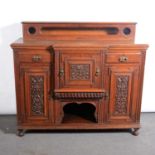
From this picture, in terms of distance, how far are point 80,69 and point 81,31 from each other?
0.44 m

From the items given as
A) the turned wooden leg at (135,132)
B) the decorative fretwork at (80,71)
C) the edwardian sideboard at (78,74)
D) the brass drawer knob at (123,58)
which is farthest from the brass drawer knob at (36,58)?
the turned wooden leg at (135,132)

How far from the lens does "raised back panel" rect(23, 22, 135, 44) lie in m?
2.20

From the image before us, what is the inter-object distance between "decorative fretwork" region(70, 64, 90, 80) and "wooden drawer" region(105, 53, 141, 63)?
19cm

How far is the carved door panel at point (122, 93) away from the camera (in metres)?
2.07

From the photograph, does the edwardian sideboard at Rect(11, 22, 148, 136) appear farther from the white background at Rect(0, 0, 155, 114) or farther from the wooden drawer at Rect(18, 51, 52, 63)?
the white background at Rect(0, 0, 155, 114)

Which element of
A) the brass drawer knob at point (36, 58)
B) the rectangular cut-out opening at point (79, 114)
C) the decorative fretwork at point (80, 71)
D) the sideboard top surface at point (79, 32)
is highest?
the sideboard top surface at point (79, 32)

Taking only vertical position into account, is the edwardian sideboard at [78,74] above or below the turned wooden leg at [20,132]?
above

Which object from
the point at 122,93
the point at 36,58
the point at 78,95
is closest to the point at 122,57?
the point at 122,93

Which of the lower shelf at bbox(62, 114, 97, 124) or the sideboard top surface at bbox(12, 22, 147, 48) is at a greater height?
the sideboard top surface at bbox(12, 22, 147, 48)

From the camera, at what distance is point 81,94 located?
6.78 feet

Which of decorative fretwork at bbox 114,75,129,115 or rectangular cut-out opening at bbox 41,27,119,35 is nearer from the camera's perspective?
decorative fretwork at bbox 114,75,129,115

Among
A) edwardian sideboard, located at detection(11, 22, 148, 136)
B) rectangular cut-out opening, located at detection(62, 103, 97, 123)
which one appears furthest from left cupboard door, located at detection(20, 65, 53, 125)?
rectangular cut-out opening, located at detection(62, 103, 97, 123)

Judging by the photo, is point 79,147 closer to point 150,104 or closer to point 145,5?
point 150,104

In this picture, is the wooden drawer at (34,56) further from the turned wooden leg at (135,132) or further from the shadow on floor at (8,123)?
the turned wooden leg at (135,132)
